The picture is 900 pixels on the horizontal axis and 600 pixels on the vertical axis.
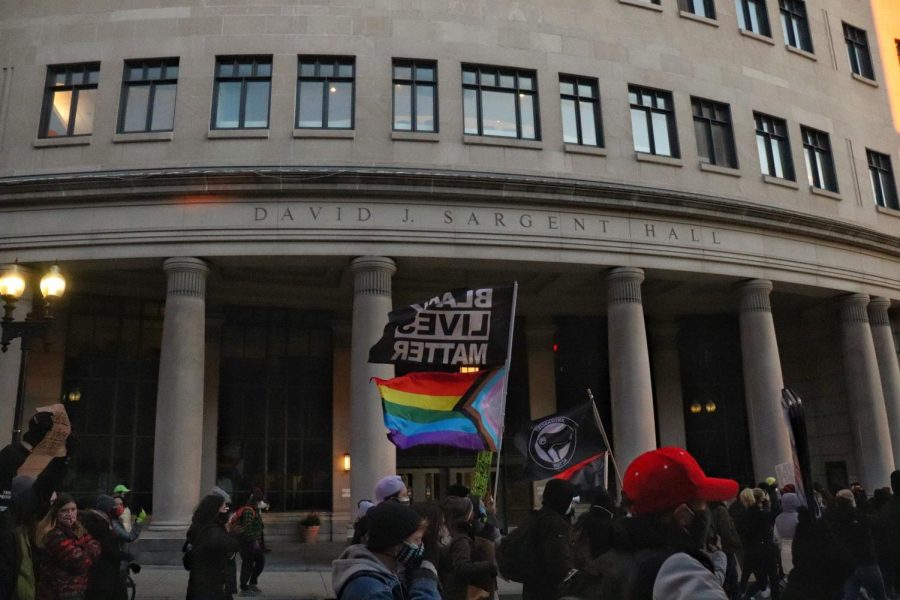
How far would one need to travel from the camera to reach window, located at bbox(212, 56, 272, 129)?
68.0ft

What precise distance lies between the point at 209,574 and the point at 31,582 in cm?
231

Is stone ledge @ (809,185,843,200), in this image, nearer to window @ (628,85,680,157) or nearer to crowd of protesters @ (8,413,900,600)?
window @ (628,85,680,157)

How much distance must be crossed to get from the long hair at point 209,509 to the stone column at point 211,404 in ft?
51.5

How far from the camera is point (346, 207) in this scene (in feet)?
65.1

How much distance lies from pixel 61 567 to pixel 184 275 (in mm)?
13155

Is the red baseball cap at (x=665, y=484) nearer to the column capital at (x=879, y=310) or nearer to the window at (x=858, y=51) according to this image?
the column capital at (x=879, y=310)

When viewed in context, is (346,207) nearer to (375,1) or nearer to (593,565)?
(375,1)

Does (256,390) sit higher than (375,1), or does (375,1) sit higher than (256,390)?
(375,1)

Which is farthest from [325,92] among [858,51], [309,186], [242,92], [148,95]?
[858,51]

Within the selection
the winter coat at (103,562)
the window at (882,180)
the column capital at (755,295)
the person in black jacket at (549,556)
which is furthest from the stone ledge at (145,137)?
the window at (882,180)

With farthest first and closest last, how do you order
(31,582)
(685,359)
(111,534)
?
(685,359) → (111,534) → (31,582)

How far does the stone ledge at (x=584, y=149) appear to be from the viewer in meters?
21.6

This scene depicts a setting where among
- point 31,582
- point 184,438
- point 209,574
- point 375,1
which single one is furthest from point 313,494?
point 31,582

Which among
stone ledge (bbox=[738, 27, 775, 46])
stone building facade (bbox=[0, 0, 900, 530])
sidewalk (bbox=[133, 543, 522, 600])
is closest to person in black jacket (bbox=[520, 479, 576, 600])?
sidewalk (bbox=[133, 543, 522, 600])
